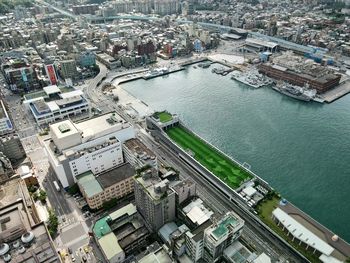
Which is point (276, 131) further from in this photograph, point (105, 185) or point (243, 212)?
point (105, 185)

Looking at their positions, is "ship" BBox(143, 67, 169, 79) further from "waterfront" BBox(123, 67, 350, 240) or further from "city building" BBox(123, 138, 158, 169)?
"city building" BBox(123, 138, 158, 169)

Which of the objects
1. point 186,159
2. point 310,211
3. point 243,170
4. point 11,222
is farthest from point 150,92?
point 11,222

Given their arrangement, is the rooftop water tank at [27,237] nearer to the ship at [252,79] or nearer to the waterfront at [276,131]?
the waterfront at [276,131]

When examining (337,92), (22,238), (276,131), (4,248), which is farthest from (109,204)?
(337,92)

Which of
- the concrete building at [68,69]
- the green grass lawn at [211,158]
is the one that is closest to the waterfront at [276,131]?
the green grass lawn at [211,158]

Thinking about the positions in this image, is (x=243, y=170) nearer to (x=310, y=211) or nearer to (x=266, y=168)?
(x=266, y=168)

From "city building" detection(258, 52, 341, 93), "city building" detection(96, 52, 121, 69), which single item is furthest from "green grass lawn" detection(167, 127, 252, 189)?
"city building" detection(96, 52, 121, 69)
